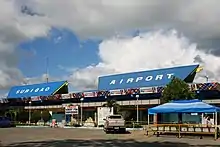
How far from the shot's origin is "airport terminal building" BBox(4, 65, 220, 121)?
56.4 metres

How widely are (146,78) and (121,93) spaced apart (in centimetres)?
512

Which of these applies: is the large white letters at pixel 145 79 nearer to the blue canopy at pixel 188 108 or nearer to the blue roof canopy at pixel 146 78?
the blue roof canopy at pixel 146 78

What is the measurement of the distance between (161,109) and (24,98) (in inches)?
2130

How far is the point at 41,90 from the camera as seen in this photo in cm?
7931

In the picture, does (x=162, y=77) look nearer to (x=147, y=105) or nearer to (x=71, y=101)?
(x=147, y=105)


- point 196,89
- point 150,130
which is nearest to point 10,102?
point 196,89

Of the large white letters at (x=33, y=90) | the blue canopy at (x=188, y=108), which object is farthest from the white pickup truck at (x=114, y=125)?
the large white letters at (x=33, y=90)

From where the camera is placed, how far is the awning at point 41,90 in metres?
77.4

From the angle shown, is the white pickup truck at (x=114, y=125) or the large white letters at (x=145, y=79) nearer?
the white pickup truck at (x=114, y=125)

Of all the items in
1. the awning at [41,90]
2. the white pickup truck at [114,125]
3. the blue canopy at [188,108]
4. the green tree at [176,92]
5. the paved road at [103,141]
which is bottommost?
the paved road at [103,141]

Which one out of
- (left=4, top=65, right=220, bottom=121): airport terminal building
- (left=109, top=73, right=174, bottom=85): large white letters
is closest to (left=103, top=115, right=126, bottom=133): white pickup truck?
(left=4, top=65, right=220, bottom=121): airport terminal building

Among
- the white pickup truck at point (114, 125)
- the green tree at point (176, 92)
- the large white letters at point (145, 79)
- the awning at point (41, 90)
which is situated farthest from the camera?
the awning at point (41, 90)

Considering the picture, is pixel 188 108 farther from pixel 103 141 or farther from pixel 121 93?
pixel 121 93

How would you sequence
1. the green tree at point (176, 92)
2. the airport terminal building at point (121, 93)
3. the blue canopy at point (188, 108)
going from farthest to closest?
the airport terminal building at point (121, 93) → the green tree at point (176, 92) → the blue canopy at point (188, 108)
